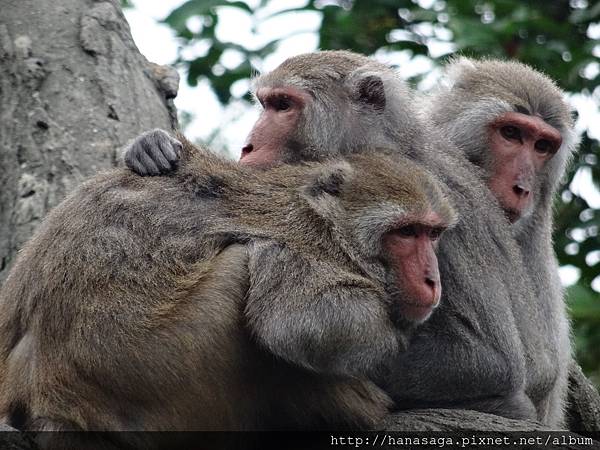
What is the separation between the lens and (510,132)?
25.4ft

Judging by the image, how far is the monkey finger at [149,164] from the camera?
5.94m

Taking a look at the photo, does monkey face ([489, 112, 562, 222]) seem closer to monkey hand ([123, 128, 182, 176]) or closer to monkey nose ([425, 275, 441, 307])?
monkey nose ([425, 275, 441, 307])

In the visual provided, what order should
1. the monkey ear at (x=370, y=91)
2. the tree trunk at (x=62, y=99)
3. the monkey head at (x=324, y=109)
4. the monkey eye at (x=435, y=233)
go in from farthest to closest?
the tree trunk at (x=62, y=99), the monkey ear at (x=370, y=91), the monkey head at (x=324, y=109), the monkey eye at (x=435, y=233)

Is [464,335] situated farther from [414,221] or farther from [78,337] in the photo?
Answer: [78,337]

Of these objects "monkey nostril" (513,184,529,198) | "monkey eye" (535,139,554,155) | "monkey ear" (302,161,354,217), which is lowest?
"monkey nostril" (513,184,529,198)

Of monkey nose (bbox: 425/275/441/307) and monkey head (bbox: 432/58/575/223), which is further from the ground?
monkey nose (bbox: 425/275/441/307)

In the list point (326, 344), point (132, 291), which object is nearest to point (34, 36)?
point (132, 291)

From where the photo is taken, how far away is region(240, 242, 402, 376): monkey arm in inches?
207

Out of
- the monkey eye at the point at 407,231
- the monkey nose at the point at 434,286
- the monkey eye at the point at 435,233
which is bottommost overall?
the monkey nose at the point at 434,286

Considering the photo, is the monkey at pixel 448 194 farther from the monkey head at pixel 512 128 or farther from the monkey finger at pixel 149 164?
the monkey head at pixel 512 128

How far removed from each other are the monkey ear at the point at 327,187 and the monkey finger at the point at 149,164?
0.85 metres

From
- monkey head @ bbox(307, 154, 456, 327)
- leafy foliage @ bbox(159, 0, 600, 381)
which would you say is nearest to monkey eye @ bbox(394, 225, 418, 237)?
monkey head @ bbox(307, 154, 456, 327)

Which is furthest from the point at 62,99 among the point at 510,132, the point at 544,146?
the point at 544,146

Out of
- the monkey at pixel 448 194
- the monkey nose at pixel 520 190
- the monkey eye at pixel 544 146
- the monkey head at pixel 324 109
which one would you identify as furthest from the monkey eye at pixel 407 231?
the monkey eye at pixel 544 146
